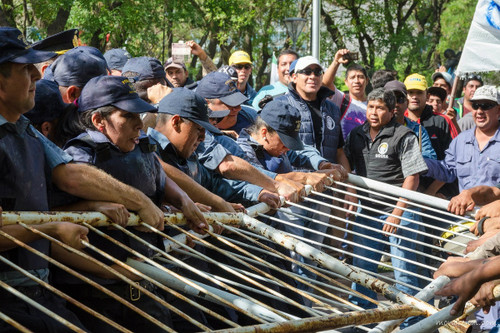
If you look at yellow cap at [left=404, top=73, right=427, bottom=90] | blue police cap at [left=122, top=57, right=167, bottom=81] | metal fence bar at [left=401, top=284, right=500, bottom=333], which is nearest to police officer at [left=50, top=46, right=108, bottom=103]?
blue police cap at [left=122, top=57, right=167, bottom=81]

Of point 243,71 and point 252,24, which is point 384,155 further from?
point 252,24

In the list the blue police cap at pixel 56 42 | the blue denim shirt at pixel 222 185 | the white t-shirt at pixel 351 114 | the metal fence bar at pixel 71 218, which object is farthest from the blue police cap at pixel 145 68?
the white t-shirt at pixel 351 114

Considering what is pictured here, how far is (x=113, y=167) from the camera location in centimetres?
386

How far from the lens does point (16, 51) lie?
3279 millimetres

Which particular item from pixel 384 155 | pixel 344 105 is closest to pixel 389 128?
pixel 384 155

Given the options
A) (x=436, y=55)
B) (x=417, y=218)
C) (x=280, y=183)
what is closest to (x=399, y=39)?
(x=436, y=55)

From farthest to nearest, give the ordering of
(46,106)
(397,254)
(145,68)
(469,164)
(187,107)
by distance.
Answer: (469,164) → (397,254) → (145,68) → (187,107) → (46,106)

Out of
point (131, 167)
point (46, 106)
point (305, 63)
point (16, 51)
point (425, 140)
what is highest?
point (16, 51)

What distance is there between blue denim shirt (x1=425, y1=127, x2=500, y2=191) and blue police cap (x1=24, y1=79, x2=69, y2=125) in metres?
4.34

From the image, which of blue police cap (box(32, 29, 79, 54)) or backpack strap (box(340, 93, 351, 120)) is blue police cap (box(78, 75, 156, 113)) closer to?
blue police cap (box(32, 29, 79, 54))

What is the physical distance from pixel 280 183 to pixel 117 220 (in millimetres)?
2162

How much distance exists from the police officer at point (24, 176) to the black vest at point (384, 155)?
4.25m

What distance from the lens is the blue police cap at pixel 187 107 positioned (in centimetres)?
461

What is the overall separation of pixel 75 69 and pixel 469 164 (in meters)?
3.92
